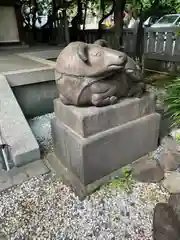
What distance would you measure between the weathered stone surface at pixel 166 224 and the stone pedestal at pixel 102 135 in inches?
25.9

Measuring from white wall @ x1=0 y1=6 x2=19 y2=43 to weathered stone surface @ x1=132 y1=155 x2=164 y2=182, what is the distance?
263 inches

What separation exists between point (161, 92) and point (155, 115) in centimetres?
229

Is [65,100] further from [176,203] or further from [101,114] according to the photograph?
[176,203]

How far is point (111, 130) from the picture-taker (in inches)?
75.0

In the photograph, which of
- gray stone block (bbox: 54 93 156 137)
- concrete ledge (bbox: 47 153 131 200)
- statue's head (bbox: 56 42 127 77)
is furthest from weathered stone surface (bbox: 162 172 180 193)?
statue's head (bbox: 56 42 127 77)

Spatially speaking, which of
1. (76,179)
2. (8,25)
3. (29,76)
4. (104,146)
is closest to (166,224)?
(104,146)

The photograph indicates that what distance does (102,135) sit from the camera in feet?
6.06

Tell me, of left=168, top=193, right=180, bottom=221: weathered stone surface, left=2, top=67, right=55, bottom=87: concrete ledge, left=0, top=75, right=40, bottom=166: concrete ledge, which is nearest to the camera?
left=168, top=193, right=180, bottom=221: weathered stone surface

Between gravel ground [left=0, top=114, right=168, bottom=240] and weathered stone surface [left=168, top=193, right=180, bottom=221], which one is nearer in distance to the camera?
weathered stone surface [left=168, top=193, right=180, bottom=221]

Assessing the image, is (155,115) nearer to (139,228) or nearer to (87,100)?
(87,100)

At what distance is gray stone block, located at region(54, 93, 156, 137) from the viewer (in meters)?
1.76

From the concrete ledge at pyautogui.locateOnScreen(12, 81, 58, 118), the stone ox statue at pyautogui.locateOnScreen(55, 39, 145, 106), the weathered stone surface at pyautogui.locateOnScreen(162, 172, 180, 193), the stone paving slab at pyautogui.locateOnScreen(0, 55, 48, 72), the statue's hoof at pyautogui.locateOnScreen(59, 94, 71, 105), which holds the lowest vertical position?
the weathered stone surface at pyautogui.locateOnScreen(162, 172, 180, 193)

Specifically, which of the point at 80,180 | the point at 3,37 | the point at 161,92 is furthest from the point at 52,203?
the point at 3,37

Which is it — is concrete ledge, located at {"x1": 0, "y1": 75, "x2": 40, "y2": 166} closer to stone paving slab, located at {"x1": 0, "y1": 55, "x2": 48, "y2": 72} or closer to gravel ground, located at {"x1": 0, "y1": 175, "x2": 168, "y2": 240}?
gravel ground, located at {"x1": 0, "y1": 175, "x2": 168, "y2": 240}
